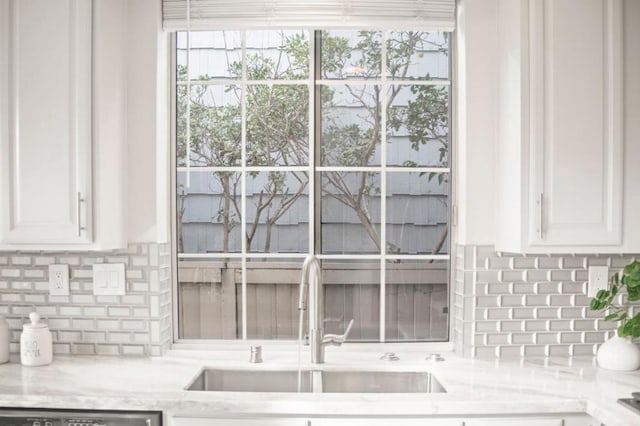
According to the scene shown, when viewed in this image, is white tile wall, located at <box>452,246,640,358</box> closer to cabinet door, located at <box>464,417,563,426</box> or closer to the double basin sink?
the double basin sink

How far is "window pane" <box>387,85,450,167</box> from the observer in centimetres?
270

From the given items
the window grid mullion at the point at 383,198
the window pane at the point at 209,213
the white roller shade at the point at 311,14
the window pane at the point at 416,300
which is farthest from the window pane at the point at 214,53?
the window pane at the point at 416,300

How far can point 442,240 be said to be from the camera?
270 centimetres

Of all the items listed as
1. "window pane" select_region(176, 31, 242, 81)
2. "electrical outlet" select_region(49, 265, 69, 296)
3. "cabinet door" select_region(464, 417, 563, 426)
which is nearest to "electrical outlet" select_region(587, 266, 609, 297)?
"cabinet door" select_region(464, 417, 563, 426)

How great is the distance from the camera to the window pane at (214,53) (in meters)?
2.71

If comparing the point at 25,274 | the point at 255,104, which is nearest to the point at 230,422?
the point at 25,274

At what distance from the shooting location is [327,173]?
8.87 ft

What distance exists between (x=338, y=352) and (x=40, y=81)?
154 centimetres

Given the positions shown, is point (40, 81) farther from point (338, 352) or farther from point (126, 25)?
point (338, 352)

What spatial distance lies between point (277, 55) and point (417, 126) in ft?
2.18

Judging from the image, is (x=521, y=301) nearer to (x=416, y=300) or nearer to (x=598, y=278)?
(x=598, y=278)

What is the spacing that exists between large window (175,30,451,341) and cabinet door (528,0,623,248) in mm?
475

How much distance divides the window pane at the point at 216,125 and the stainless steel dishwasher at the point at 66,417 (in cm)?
110

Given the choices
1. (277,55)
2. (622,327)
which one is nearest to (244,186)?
(277,55)
